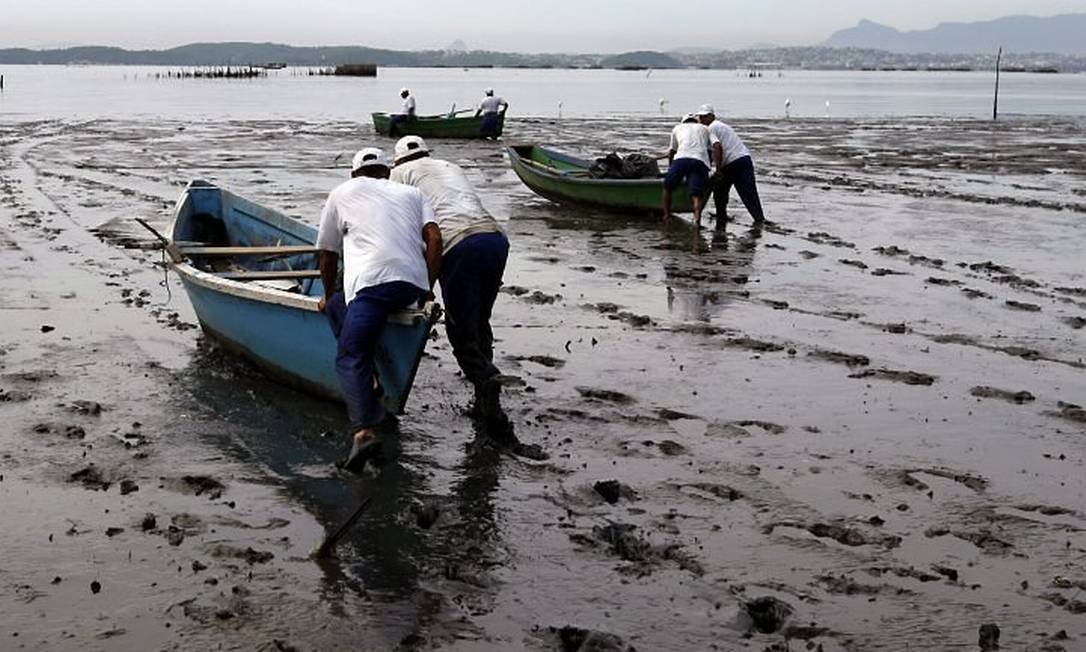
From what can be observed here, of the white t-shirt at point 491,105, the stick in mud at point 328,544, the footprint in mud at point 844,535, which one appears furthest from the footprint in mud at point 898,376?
the white t-shirt at point 491,105

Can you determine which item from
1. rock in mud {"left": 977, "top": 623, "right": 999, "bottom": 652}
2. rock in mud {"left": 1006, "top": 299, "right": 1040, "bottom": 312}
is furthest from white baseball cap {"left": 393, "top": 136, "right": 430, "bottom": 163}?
rock in mud {"left": 1006, "top": 299, "right": 1040, "bottom": 312}

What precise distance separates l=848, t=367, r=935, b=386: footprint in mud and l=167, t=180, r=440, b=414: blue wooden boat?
12.7ft

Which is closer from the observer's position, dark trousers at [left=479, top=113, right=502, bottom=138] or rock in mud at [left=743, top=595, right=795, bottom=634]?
rock in mud at [left=743, top=595, right=795, bottom=634]

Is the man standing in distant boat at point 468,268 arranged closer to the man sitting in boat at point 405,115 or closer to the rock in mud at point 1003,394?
the rock in mud at point 1003,394

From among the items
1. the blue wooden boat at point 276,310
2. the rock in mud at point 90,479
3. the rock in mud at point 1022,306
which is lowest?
the rock in mud at point 90,479

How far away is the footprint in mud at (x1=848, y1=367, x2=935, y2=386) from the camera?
383 inches

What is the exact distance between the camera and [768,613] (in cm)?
571

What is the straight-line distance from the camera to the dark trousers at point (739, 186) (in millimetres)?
18234

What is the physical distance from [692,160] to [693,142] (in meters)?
0.29

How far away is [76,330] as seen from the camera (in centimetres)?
1126

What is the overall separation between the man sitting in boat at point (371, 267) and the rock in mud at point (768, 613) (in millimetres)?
2670

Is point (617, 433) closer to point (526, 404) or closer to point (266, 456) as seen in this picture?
point (526, 404)

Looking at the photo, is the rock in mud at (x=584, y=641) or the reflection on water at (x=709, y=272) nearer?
the rock in mud at (x=584, y=641)

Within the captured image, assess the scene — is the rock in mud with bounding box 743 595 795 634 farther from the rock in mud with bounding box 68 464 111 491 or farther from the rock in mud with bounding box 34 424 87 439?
the rock in mud with bounding box 34 424 87 439
